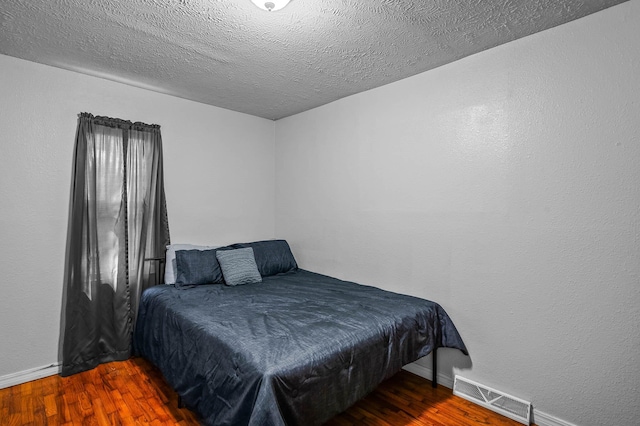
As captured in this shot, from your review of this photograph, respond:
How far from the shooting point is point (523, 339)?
212 cm

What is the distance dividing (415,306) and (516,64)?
1.80m

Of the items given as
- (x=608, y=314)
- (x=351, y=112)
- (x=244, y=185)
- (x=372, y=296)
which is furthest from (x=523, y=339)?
(x=244, y=185)

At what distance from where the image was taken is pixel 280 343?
5.68ft

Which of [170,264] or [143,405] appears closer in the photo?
[143,405]

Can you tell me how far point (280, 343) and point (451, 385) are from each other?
5.08 feet

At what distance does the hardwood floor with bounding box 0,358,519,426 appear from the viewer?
6.75ft

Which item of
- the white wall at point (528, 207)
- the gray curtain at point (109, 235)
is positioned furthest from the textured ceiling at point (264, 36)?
the gray curtain at point (109, 235)

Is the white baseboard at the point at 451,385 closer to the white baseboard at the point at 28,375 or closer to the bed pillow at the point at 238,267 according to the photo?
the bed pillow at the point at 238,267

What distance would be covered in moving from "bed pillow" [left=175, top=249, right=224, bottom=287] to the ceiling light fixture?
7.13 ft

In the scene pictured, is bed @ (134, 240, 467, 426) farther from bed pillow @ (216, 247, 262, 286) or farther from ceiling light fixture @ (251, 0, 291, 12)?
ceiling light fixture @ (251, 0, 291, 12)

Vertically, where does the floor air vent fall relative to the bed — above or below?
below

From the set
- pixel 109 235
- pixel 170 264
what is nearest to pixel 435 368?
pixel 170 264

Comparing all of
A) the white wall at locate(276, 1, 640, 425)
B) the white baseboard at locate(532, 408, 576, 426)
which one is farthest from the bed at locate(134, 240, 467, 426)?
the white baseboard at locate(532, 408, 576, 426)

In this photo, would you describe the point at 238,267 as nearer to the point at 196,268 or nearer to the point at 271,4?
the point at 196,268
